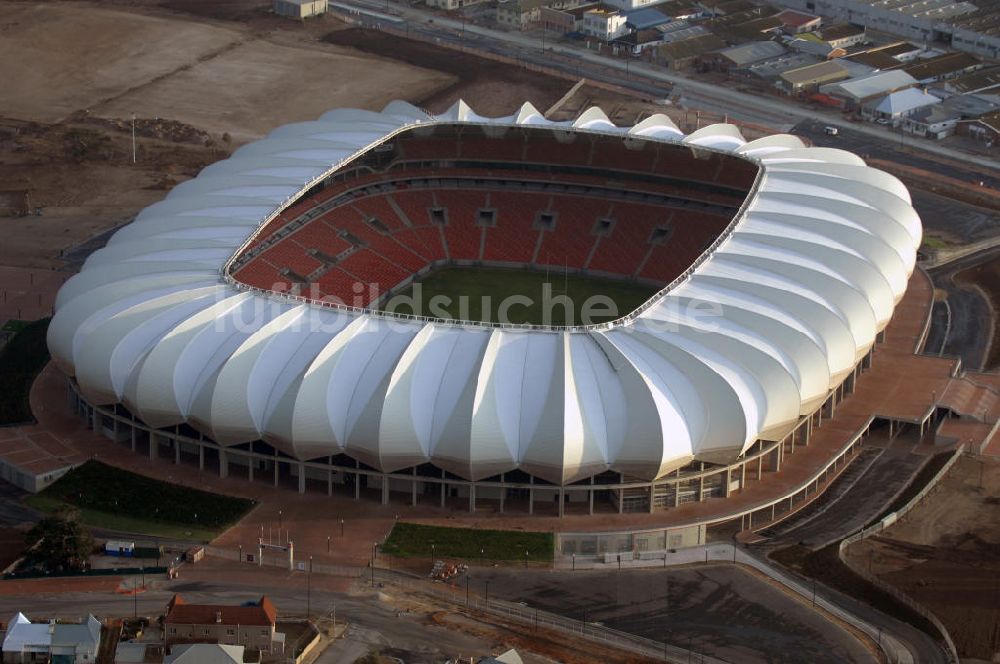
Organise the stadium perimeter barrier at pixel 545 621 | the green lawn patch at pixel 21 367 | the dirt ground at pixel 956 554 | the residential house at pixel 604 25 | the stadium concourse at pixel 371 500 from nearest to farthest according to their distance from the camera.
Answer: the stadium perimeter barrier at pixel 545 621
the dirt ground at pixel 956 554
the stadium concourse at pixel 371 500
the green lawn patch at pixel 21 367
the residential house at pixel 604 25

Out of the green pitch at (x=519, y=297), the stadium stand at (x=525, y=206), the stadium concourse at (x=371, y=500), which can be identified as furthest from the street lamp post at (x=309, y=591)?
the stadium stand at (x=525, y=206)

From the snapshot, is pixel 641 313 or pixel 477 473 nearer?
pixel 477 473

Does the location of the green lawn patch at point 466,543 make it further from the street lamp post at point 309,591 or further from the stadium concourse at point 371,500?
the street lamp post at point 309,591

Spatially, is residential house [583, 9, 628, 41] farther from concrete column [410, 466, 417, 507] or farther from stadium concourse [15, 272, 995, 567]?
concrete column [410, 466, 417, 507]

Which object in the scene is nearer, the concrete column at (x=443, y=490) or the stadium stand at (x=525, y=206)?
the concrete column at (x=443, y=490)

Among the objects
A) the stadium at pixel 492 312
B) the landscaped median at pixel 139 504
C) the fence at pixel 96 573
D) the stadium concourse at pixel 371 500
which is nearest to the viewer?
the fence at pixel 96 573

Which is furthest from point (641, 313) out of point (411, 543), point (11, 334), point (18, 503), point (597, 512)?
point (11, 334)

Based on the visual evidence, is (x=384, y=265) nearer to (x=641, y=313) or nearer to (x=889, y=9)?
(x=641, y=313)

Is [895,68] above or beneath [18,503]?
above
